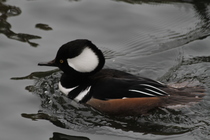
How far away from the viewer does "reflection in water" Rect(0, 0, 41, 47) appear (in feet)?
27.1

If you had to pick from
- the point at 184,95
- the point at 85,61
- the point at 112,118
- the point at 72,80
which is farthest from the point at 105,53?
the point at 184,95

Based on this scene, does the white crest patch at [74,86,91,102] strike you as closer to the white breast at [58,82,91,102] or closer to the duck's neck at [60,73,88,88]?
the white breast at [58,82,91,102]

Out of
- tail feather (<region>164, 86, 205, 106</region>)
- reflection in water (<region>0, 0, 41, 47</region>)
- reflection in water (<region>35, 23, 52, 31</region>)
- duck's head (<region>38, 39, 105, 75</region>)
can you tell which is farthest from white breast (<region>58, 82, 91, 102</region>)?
reflection in water (<region>35, 23, 52, 31</region>)

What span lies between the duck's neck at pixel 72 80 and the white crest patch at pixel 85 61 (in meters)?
0.14

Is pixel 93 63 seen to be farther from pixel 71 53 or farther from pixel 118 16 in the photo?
pixel 118 16

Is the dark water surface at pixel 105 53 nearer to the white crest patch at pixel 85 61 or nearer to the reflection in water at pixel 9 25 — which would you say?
the reflection in water at pixel 9 25

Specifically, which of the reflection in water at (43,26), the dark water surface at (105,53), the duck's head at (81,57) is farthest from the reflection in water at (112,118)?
the reflection in water at (43,26)

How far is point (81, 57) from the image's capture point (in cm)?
646

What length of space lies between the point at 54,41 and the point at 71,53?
5.96 ft

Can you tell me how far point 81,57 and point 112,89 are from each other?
63 centimetres

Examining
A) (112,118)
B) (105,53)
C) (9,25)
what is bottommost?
(112,118)

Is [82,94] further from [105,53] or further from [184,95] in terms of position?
[105,53]

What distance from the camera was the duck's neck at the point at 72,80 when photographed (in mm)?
6668

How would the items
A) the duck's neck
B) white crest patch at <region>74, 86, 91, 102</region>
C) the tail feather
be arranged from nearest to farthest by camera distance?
the tail feather < white crest patch at <region>74, 86, 91, 102</region> < the duck's neck
